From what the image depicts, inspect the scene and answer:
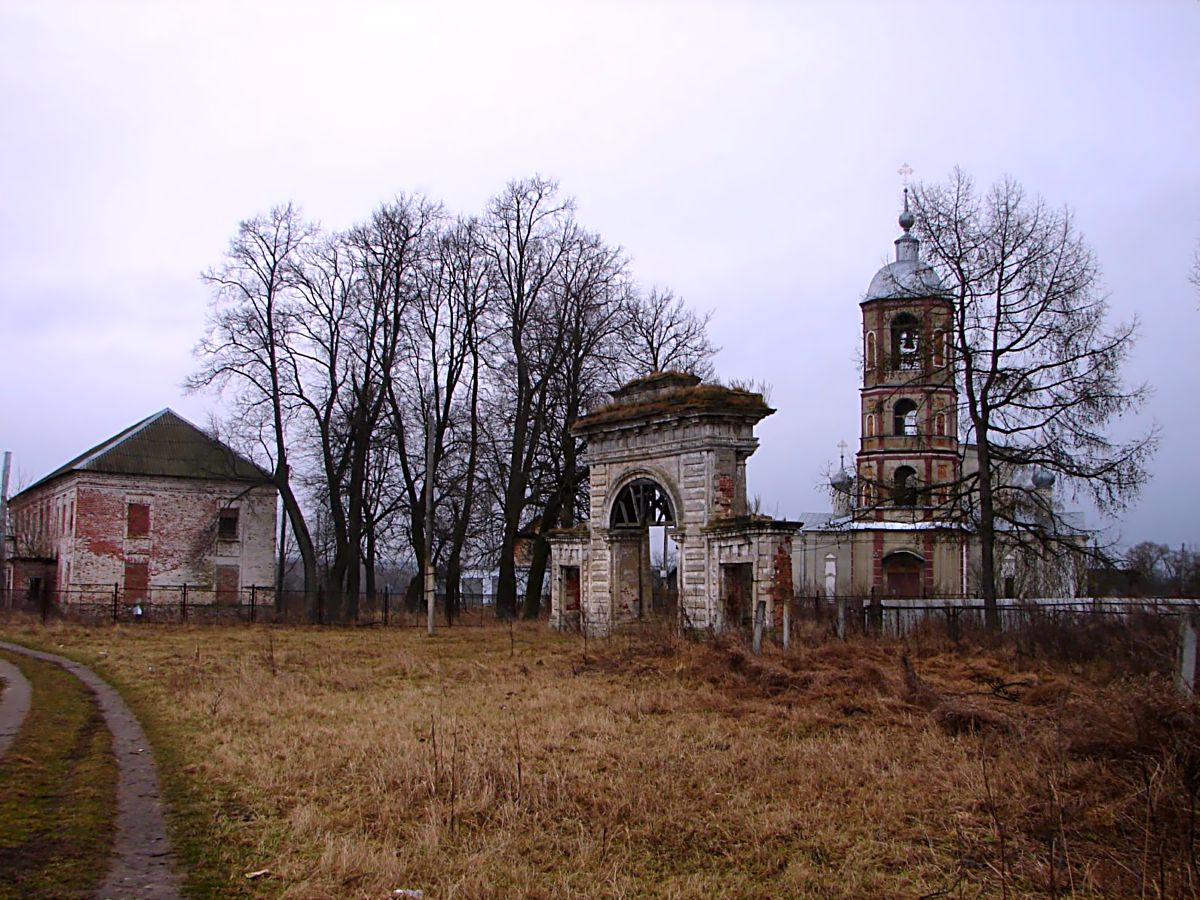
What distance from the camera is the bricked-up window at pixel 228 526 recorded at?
140 feet

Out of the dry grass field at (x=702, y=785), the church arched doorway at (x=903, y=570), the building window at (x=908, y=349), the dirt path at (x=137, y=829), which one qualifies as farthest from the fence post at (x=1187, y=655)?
the church arched doorway at (x=903, y=570)

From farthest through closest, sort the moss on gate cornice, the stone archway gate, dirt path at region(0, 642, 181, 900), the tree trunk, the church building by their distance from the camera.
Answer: the church building → the tree trunk → the moss on gate cornice → the stone archway gate → dirt path at region(0, 642, 181, 900)

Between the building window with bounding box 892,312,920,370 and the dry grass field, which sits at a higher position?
the building window with bounding box 892,312,920,370

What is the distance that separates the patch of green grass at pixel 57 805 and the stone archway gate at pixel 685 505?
40.4 feet

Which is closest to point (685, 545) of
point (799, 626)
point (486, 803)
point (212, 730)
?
point (799, 626)

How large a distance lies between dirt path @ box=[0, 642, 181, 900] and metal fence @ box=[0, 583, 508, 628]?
2261 centimetres

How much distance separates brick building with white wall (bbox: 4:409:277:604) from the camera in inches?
1572

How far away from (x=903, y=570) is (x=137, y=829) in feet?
147

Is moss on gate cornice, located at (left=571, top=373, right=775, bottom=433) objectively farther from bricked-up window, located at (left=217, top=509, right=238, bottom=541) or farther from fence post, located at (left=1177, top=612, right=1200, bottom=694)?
bricked-up window, located at (left=217, top=509, right=238, bottom=541)

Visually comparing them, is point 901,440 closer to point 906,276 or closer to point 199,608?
point 906,276

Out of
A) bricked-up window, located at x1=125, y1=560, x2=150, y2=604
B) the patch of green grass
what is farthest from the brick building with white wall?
the patch of green grass

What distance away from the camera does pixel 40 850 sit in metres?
6.95

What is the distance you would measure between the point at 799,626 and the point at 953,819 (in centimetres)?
1402

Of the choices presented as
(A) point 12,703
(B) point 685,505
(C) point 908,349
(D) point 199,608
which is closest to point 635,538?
(B) point 685,505
